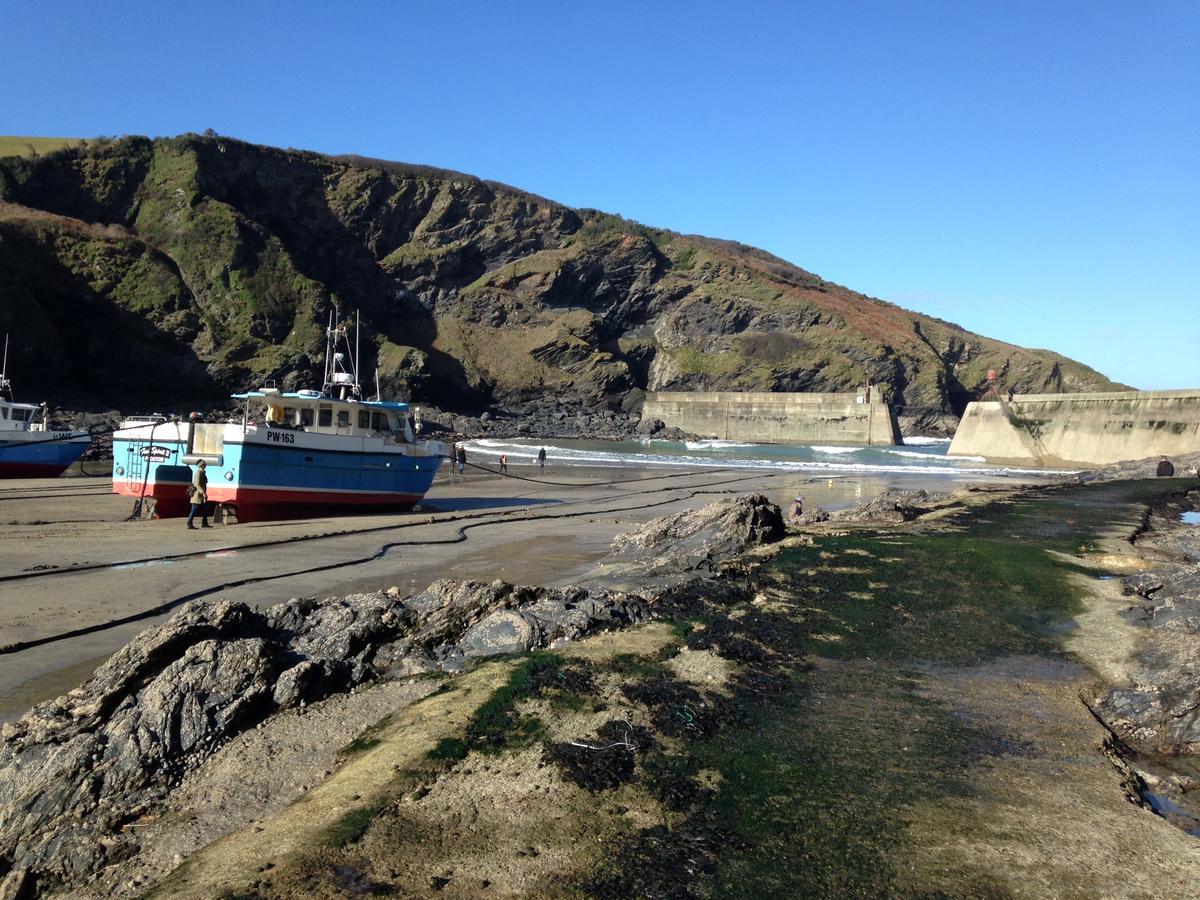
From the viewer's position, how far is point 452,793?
4074mm

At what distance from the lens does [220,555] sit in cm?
1306

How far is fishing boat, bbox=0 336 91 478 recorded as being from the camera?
2575 cm

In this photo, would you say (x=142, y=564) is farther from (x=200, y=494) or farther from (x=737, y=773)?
(x=737, y=773)

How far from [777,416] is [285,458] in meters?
68.2

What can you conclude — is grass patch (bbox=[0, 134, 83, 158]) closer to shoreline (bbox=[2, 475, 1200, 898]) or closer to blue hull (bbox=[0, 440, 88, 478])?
blue hull (bbox=[0, 440, 88, 478])

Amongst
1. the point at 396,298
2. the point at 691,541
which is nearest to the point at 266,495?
the point at 691,541

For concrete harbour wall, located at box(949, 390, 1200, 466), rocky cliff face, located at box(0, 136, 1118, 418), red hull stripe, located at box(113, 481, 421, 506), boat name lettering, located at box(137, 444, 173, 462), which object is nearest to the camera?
red hull stripe, located at box(113, 481, 421, 506)

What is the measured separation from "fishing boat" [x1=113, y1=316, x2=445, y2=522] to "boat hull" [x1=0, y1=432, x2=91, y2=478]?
9.00 meters

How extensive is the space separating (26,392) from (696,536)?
50647 mm

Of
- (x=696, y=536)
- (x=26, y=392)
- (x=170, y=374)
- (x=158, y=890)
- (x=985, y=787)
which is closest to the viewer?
(x=158, y=890)

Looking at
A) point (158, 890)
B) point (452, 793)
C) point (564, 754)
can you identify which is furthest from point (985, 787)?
point (158, 890)

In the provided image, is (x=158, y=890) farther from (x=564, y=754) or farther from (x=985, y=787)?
(x=985, y=787)

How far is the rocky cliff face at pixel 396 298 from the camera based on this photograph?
56.7m

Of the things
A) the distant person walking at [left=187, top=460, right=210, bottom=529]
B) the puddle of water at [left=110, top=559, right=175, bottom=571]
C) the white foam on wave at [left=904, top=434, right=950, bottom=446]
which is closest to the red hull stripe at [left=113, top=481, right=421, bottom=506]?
the distant person walking at [left=187, top=460, right=210, bottom=529]
